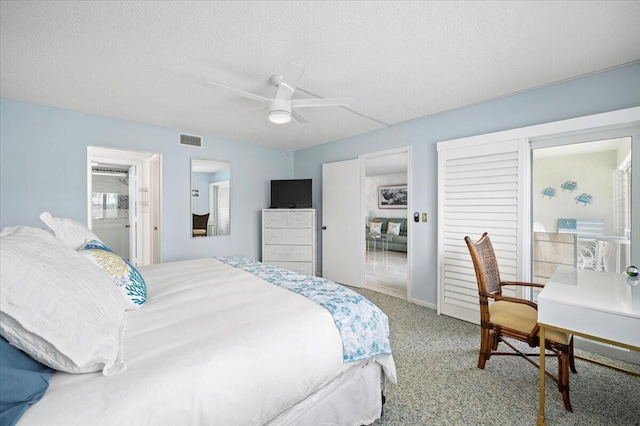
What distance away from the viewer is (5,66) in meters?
2.18

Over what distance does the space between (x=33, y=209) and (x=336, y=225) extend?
3.81m

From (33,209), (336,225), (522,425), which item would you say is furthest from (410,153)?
(33,209)

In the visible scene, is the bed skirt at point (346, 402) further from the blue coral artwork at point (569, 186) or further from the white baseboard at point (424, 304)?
the blue coral artwork at point (569, 186)

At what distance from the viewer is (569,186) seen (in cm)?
259

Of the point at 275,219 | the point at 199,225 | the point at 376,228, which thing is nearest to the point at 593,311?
the point at 275,219

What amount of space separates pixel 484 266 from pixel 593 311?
0.84 m

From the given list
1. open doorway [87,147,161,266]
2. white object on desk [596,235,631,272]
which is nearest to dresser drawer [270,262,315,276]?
open doorway [87,147,161,266]

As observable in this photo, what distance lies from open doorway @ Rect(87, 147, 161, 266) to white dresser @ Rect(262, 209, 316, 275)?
6.19 feet

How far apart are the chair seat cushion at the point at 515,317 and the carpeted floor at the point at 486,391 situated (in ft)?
1.41

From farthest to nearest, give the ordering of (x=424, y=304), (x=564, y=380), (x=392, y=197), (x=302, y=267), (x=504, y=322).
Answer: (x=392, y=197), (x=302, y=267), (x=424, y=304), (x=504, y=322), (x=564, y=380)

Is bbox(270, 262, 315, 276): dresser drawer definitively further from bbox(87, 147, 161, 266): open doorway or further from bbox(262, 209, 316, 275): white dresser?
bbox(87, 147, 161, 266): open doorway

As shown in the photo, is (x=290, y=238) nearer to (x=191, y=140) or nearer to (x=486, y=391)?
(x=191, y=140)

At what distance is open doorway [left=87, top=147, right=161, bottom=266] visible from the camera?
4.49 metres

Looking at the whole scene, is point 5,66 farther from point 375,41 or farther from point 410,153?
point 410,153
